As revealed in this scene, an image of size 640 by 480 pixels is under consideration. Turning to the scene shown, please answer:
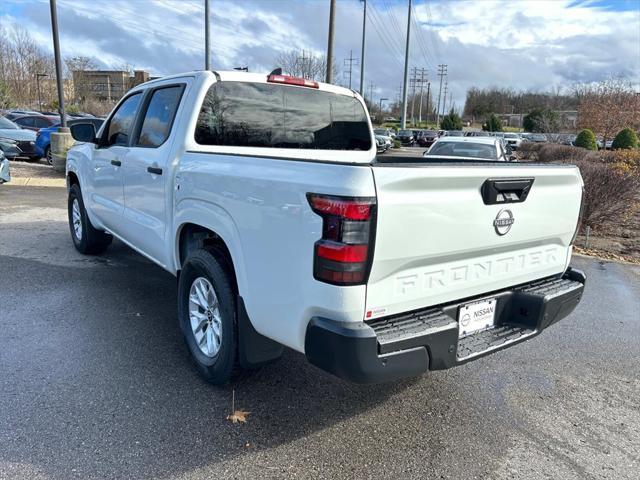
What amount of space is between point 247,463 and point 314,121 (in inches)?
107

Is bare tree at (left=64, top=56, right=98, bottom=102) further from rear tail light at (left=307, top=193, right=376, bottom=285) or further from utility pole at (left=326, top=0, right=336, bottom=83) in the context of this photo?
rear tail light at (left=307, top=193, right=376, bottom=285)

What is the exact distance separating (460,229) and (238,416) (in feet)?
5.56

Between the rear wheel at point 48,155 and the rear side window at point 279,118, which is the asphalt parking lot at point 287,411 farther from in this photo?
the rear wheel at point 48,155

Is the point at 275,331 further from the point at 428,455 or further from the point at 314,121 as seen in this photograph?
the point at 314,121

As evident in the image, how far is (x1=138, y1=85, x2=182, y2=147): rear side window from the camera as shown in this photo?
394 cm

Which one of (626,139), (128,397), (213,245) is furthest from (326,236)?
(626,139)

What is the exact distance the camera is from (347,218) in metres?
2.25

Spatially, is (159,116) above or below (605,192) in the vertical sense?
above

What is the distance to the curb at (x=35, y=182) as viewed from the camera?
12.4 metres

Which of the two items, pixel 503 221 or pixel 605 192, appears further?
pixel 605 192

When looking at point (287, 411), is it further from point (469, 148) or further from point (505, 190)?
point (469, 148)

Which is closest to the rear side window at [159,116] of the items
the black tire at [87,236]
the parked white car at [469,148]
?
the black tire at [87,236]

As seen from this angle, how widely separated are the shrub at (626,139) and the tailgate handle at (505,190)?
2834 cm

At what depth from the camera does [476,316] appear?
290cm
